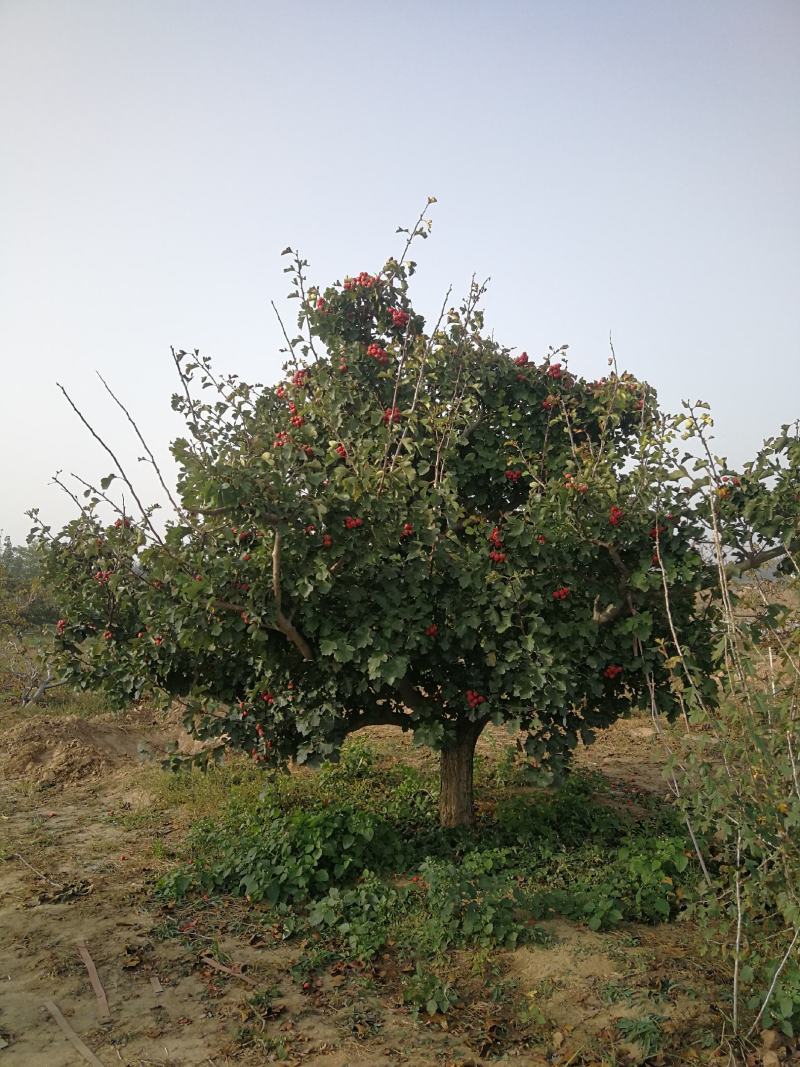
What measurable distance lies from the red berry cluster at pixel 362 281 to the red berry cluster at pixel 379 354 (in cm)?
59

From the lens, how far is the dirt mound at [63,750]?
912cm

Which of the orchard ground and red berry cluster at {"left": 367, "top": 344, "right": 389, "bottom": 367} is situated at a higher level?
red berry cluster at {"left": 367, "top": 344, "right": 389, "bottom": 367}

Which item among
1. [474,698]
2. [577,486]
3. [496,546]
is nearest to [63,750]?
[474,698]

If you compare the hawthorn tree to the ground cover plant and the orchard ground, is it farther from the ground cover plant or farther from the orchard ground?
the orchard ground

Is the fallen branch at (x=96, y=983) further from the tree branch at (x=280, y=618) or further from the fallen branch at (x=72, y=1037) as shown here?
the tree branch at (x=280, y=618)

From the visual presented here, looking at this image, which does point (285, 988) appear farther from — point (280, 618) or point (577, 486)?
point (577, 486)

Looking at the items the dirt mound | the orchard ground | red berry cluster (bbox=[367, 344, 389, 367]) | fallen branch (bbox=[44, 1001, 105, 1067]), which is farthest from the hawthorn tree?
the dirt mound

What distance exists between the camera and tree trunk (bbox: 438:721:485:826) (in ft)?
20.5

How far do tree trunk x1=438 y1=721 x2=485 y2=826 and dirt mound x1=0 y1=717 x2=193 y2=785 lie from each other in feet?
12.6

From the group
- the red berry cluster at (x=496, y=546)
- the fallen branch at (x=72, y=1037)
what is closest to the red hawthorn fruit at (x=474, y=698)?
the red berry cluster at (x=496, y=546)

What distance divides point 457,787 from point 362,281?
426 centimetres

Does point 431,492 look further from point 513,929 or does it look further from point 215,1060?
point 215,1060

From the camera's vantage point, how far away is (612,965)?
425 centimetres

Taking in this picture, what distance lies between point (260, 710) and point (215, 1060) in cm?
225
